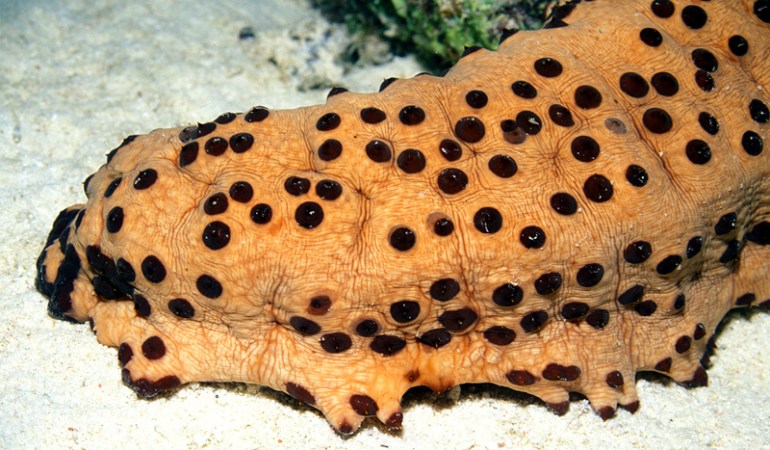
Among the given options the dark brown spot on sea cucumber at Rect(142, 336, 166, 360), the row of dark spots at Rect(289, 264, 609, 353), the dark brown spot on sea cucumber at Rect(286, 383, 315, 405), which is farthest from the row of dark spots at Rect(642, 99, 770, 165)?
the dark brown spot on sea cucumber at Rect(142, 336, 166, 360)

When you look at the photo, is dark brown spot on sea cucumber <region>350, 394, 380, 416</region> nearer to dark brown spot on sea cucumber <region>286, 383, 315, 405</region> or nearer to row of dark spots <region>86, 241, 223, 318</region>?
dark brown spot on sea cucumber <region>286, 383, 315, 405</region>

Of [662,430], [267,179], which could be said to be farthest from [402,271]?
[662,430]

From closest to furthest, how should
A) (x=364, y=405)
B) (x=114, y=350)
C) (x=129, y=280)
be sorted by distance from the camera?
(x=364, y=405) < (x=129, y=280) < (x=114, y=350)

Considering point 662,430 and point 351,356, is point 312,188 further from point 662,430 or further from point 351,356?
point 662,430

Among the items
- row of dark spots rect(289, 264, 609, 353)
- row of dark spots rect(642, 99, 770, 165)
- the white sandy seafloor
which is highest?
row of dark spots rect(642, 99, 770, 165)

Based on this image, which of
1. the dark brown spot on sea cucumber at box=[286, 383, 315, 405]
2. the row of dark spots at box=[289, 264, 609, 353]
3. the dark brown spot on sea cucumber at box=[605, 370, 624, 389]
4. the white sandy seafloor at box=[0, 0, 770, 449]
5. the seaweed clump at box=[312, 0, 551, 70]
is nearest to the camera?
the row of dark spots at box=[289, 264, 609, 353]

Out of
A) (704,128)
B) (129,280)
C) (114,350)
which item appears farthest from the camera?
(114,350)

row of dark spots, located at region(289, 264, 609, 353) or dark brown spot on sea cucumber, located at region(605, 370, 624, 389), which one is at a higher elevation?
row of dark spots, located at region(289, 264, 609, 353)

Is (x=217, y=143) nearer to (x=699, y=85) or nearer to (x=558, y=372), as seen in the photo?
(x=558, y=372)

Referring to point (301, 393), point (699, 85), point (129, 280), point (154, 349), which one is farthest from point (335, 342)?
point (699, 85)
